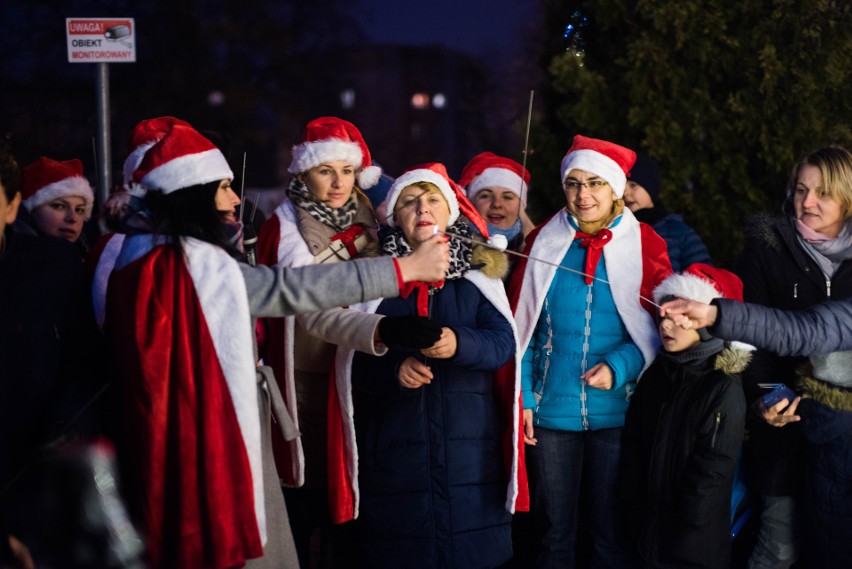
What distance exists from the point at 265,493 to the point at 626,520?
1926 mm

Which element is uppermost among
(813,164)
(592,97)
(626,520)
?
(592,97)

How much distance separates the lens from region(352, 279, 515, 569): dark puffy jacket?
4.27 m

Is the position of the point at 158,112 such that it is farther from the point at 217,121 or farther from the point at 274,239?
the point at 274,239

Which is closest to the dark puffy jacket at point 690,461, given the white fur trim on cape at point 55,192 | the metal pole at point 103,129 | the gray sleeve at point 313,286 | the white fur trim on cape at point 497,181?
the gray sleeve at point 313,286

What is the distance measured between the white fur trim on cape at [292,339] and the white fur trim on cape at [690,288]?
5.34ft

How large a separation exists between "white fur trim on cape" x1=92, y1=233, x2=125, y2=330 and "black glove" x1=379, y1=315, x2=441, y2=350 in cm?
125

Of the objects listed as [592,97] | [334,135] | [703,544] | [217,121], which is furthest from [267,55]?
[703,544]

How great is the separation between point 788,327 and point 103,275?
303cm

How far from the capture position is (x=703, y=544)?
432cm

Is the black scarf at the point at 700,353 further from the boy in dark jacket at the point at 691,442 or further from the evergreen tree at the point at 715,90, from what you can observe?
the evergreen tree at the point at 715,90

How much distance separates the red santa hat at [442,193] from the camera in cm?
449

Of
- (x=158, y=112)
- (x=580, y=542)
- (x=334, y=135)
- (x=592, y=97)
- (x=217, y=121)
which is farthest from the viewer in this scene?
(x=217, y=121)

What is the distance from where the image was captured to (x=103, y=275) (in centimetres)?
468

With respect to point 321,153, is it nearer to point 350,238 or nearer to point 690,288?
point 350,238
